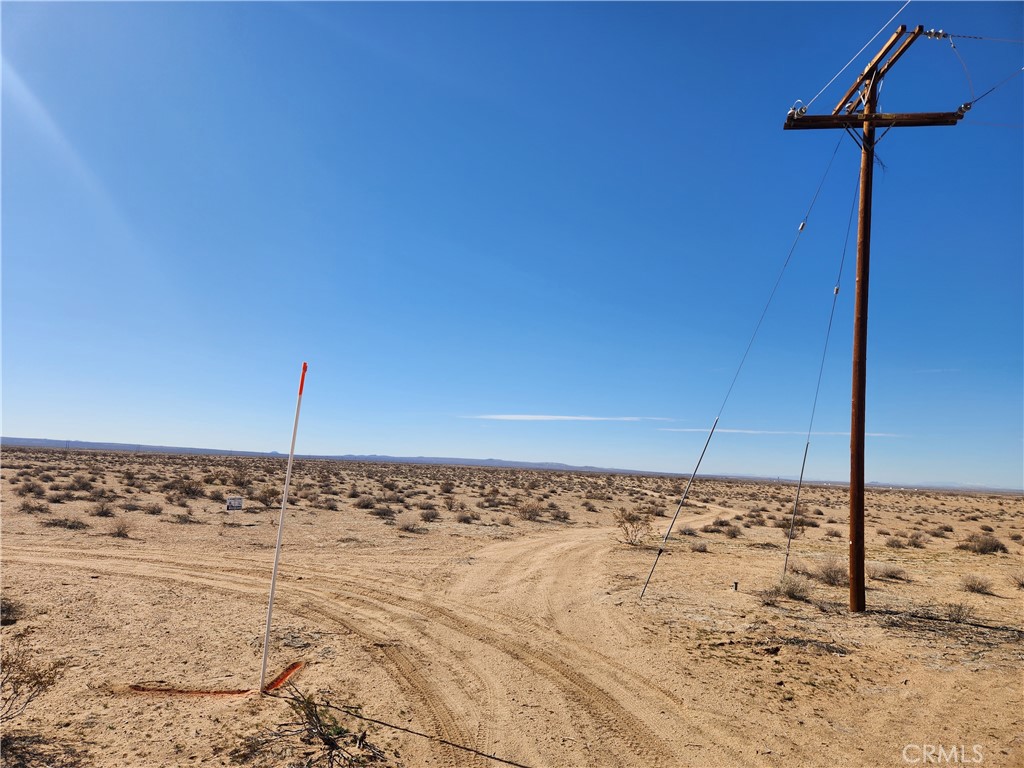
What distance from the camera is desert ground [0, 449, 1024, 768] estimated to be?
546 centimetres

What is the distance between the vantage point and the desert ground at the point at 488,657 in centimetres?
546

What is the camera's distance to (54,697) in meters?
6.05

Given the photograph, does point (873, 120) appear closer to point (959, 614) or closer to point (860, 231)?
point (860, 231)

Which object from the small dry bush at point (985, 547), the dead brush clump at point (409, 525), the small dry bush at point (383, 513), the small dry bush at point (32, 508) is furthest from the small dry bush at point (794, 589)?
the small dry bush at point (32, 508)

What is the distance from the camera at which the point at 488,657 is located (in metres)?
7.73

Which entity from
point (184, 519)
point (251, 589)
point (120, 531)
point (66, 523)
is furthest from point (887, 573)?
point (66, 523)

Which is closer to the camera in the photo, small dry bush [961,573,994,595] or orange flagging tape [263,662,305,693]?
orange flagging tape [263,662,305,693]

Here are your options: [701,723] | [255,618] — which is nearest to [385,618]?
[255,618]

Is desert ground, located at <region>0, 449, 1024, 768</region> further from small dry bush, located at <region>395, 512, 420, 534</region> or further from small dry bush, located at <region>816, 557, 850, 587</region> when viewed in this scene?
small dry bush, located at <region>395, 512, 420, 534</region>

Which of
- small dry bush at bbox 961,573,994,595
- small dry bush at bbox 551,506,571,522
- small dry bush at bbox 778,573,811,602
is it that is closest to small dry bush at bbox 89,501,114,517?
small dry bush at bbox 551,506,571,522

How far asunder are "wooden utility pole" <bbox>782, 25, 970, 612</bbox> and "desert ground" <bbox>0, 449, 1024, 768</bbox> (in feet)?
5.34

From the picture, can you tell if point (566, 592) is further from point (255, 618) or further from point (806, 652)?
point (255, 618)

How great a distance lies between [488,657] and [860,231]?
1065cm

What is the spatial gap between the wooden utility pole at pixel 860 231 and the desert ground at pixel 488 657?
1629mm
